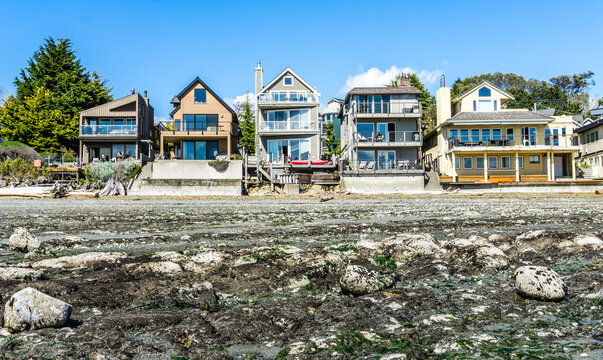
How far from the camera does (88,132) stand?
144 feet

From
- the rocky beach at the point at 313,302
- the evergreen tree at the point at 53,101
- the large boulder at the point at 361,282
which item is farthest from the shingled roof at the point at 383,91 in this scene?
the large boulder at the point at 361,282

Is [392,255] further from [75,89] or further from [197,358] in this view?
[75,89]

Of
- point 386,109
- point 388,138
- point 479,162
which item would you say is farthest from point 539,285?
point 479,162

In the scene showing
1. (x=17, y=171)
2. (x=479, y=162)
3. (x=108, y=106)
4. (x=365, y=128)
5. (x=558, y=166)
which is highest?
(x=108, y=106)

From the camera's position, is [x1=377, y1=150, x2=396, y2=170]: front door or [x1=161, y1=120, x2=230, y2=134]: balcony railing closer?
[x1=377, y1=150, x2=396, y2=170]: front door

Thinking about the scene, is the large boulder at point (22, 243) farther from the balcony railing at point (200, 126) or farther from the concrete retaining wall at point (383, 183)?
the balcony railing at point (200, 126)

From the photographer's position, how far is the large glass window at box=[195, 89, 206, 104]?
150 ft

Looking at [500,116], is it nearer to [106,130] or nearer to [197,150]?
[197,150]

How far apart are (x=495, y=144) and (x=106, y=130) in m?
36.1

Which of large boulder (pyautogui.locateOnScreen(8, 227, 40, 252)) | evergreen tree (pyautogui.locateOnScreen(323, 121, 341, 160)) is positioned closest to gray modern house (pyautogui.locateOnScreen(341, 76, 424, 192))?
evergreen tree (pyautogui.locateOnScreen(323, 121, 341, 160))

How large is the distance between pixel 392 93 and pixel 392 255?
120 feet

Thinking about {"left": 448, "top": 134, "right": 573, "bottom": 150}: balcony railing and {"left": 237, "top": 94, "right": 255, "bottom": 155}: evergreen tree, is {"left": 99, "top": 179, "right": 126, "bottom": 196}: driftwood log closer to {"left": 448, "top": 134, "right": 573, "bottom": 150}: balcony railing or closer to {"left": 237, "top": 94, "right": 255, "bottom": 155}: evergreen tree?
{"left": 237, "top": 94, "right": 255, "bottom": 155}: evergreen tree

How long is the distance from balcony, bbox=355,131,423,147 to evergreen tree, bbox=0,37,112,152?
2867 cm

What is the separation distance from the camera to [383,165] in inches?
1630
